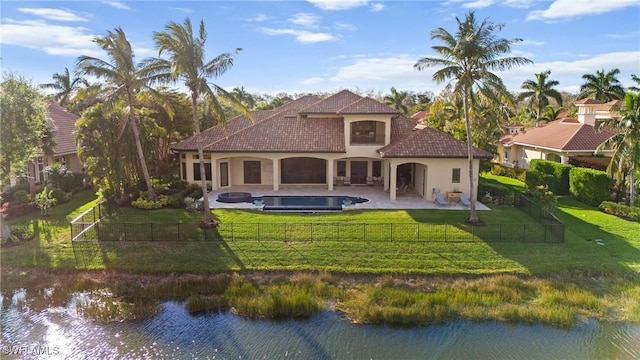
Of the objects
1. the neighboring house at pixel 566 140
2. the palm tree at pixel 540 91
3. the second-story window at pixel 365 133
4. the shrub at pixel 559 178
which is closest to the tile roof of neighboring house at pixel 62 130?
the second-story window at pixel 365 133

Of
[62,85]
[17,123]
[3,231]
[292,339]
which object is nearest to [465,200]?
[292,339]

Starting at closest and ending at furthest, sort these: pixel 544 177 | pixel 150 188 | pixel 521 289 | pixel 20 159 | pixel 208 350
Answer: pixel 208 350
pixel 521 289
pixel 20 159
pixel 150 188
pixel 544 177

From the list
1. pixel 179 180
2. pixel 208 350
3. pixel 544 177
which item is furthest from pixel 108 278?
pixel 544 177

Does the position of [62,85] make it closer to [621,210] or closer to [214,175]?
[214,175]

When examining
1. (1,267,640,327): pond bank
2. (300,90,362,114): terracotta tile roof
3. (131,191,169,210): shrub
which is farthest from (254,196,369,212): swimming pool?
(1,267,640,327): pond bank

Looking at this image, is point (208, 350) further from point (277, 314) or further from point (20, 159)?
point (20, 159)

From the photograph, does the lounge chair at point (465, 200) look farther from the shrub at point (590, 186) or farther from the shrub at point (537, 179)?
the shrub at point (590, 186)
